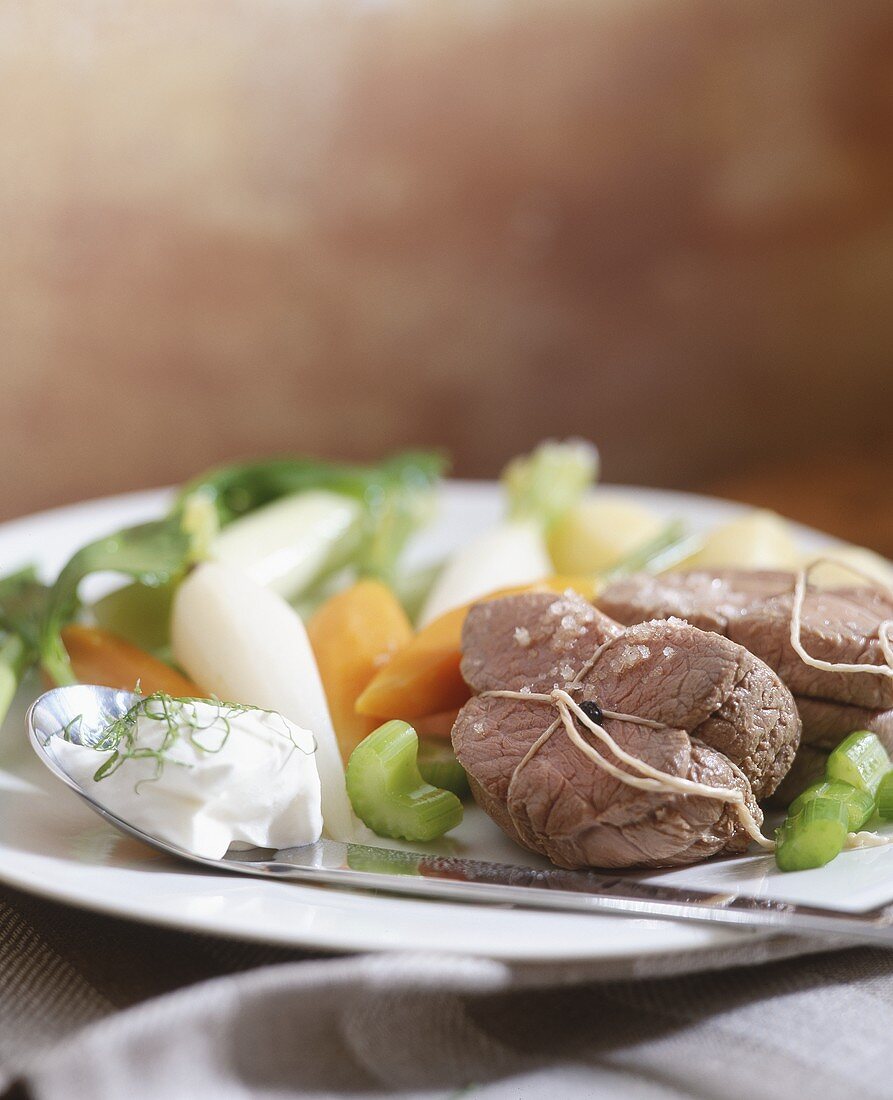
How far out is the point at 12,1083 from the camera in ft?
4.92

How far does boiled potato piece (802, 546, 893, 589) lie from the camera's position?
9.79ft

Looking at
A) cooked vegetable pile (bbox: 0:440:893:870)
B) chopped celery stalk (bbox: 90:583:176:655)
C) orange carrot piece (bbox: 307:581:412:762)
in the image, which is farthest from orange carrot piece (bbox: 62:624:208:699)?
orange carrot piece (bbox: 307:581:412:762)

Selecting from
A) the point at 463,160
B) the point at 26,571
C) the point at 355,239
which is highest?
the point at 463,160

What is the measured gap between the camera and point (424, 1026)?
166 cm

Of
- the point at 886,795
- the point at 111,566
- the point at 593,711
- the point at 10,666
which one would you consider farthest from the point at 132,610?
the point at 886,795

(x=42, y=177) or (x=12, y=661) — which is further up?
(x=42, y=177)

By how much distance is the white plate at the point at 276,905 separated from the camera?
1.68 m

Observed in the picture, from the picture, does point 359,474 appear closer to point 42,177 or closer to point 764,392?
point 42,177

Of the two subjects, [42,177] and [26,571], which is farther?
[42,177]

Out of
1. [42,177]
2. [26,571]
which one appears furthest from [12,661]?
[42,177]

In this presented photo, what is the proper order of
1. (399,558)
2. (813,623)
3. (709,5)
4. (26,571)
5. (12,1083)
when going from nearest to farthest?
(12,1083) → (813,623) → (26,571) → (399,558) → (709,5)

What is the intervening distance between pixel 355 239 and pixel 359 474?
5.58 feet

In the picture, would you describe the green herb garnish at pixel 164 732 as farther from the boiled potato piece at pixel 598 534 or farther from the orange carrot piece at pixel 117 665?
the boiled potato piece at pixel 598 534

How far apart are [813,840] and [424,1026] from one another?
75 cm
